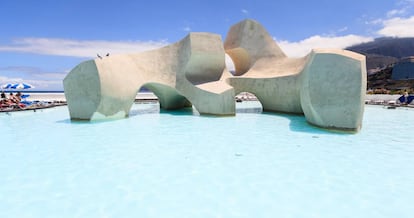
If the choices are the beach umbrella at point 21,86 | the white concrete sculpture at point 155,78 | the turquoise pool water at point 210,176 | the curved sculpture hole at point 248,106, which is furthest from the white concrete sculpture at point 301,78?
the beach umbrella at point 21,86

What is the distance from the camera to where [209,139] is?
975 cm

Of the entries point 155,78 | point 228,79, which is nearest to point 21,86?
point 155,78

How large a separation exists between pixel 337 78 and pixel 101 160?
897cm

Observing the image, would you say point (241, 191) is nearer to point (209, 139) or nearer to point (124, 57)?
point (209, 139)

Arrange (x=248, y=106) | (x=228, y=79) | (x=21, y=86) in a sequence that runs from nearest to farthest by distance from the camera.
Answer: (x=228, y=79)
(x=248, y=106)
(x=21, y=86)

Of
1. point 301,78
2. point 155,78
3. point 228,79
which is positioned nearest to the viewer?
point 301,78

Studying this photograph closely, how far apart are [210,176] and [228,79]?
1441 centimetres

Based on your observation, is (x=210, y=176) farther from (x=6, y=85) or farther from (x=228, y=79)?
(x=6, y=85)

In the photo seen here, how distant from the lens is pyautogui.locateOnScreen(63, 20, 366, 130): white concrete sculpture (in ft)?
34.3

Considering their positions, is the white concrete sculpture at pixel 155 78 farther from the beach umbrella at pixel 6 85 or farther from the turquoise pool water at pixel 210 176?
the beach umbrella at pixel 6 85

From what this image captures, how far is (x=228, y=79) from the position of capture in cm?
1967

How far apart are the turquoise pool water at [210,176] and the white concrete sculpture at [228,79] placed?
1.96 meters

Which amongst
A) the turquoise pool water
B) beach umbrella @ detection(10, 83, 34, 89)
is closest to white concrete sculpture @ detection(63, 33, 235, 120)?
the turquoise pool water

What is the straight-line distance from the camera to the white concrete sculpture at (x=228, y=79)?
34.3ft
